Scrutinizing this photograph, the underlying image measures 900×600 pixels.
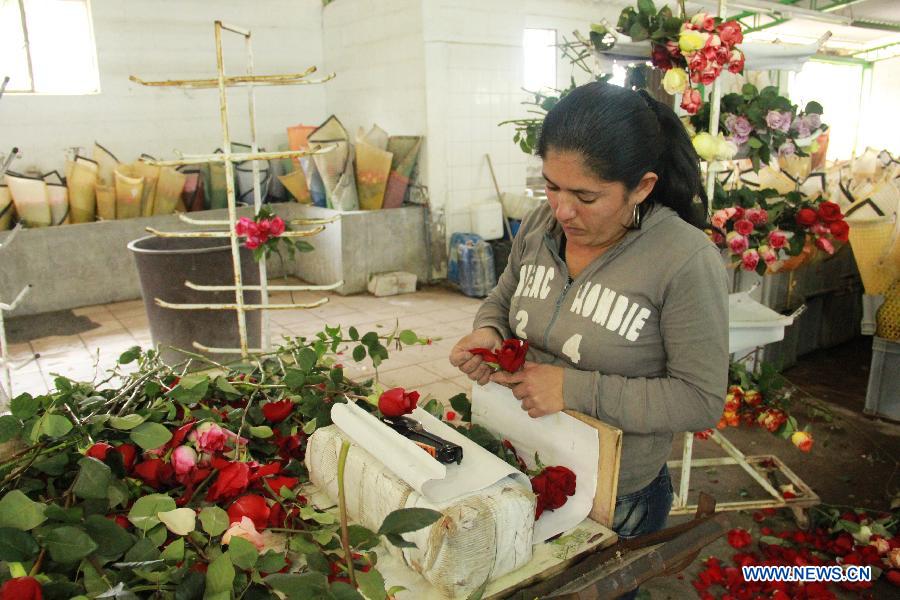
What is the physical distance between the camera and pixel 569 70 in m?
7.26

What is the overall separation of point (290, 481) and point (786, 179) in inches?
126

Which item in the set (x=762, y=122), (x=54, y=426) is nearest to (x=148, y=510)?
(x=54, y=426)

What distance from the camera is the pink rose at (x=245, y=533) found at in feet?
3.04

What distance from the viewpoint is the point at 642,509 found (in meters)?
1.34

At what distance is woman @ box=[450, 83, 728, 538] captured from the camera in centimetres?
116

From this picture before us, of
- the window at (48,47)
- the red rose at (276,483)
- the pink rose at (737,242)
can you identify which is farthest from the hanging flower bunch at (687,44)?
the window at (48,47)

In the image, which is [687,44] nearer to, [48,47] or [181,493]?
[181,493]

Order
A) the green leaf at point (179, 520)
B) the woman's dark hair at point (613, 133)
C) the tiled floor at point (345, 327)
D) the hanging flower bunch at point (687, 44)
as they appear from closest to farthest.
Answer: the green leaf at point (179, 520) → the woman's dark hair at point (613, 133) → the hanging flower bunch at point (687, 44) → the tiled floor at point (345, 327)

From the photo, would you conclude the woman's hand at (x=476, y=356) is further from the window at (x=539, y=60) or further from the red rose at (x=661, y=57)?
the window at (x=539, y=60)

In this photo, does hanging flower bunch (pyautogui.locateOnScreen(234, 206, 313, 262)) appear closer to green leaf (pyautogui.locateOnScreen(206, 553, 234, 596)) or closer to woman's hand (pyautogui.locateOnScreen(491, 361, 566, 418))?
woman's hand (pyautogui.locateOnScreen(491, 361, 566, 418))

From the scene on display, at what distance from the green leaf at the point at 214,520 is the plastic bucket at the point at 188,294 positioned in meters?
2.27

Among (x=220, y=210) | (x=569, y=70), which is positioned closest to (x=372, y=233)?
(x=220, y=210)

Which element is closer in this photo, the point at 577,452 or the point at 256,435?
the point at 577,452

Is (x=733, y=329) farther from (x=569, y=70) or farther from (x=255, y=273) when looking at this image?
(x=569, y=70)
